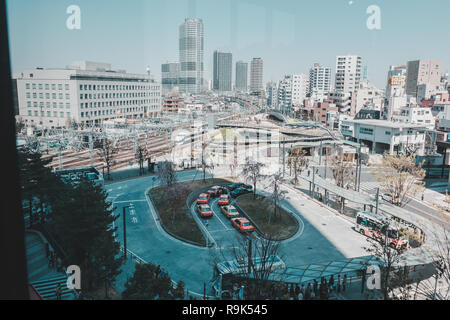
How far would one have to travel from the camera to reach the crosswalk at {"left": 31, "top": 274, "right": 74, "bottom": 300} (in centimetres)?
365

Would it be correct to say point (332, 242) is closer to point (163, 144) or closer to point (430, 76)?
point (163, 144)

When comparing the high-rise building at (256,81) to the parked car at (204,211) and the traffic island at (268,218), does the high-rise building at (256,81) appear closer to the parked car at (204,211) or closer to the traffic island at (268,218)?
the traffic island at (268,218)

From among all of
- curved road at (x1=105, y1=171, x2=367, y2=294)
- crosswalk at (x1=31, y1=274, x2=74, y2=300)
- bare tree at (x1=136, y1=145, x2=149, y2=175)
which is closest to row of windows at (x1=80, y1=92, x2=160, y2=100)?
bare tree at (x1=136, y1=145, x2=149, y2=175)

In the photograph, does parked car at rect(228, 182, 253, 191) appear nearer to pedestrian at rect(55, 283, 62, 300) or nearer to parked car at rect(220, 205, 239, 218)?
parked car at rect(220, 205, 239, 218)

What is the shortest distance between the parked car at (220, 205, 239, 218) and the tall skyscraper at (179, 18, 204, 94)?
6.42 meters

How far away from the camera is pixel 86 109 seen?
17.2m

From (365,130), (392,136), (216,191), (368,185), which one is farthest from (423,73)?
(216,191)

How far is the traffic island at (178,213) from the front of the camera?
623 centimetres

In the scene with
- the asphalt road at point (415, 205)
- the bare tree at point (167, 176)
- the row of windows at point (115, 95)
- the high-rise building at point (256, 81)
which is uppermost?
the high-rise building at point (256, 81)

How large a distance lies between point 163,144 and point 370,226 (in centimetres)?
1385

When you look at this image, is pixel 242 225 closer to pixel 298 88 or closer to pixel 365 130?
pixel 365 130

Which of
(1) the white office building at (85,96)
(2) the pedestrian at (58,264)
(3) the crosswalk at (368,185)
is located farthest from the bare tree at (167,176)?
(3) the crosswalk at (368,185)

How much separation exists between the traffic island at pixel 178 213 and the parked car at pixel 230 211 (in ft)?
2.48
